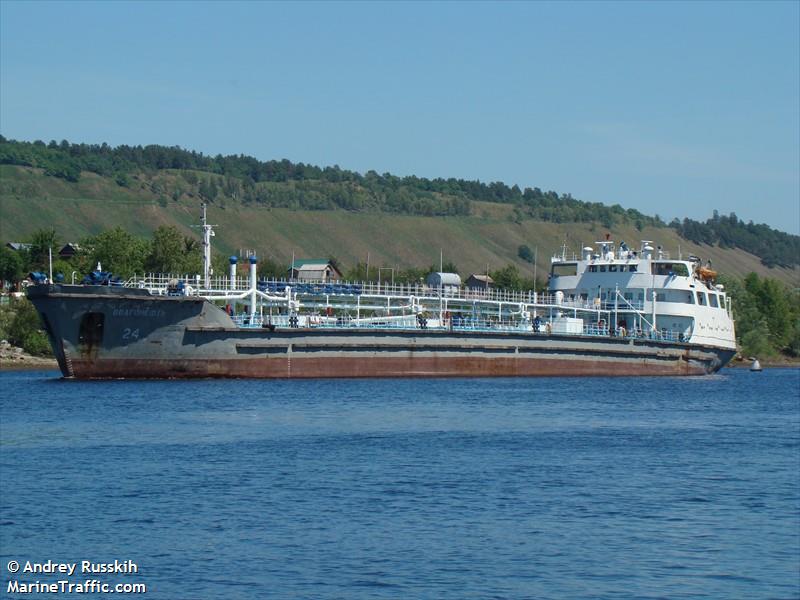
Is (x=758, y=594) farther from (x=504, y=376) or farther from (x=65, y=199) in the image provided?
(x=65, y=199)

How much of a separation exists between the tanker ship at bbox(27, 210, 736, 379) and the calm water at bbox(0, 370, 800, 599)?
22.2ft

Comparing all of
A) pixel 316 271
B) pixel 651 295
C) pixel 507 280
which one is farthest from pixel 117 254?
pixel 507 280

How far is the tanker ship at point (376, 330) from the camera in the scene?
183ft

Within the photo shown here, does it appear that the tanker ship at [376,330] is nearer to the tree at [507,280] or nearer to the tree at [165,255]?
the tree at [165,255]

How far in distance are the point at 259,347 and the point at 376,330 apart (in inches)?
255

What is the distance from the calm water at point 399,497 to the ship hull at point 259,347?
6.48 metres

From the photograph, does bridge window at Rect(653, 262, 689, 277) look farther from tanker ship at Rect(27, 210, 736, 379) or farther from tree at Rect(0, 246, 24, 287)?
tree at Rect(0, 246, 24, 287)

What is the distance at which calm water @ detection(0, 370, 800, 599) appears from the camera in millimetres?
22047

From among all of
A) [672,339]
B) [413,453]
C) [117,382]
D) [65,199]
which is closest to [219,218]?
[65,199]

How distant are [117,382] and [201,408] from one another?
10679 mm

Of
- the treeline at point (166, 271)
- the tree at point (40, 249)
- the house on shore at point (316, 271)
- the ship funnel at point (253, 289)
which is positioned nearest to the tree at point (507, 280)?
the treeline at point (166, 271)

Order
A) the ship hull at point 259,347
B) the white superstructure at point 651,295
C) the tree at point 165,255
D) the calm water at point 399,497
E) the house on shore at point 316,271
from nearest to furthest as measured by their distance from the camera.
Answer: the calm water at point 399,497, the ship hull at point 259,347, the white superstructure at point 651,295, the tree at point 165,255, the house on shore at point 316,271

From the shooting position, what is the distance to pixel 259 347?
5897cm

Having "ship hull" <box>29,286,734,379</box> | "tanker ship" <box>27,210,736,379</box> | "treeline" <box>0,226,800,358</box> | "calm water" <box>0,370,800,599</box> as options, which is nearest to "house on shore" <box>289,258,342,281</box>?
"treeline" <box>0,226,800,358</box>
